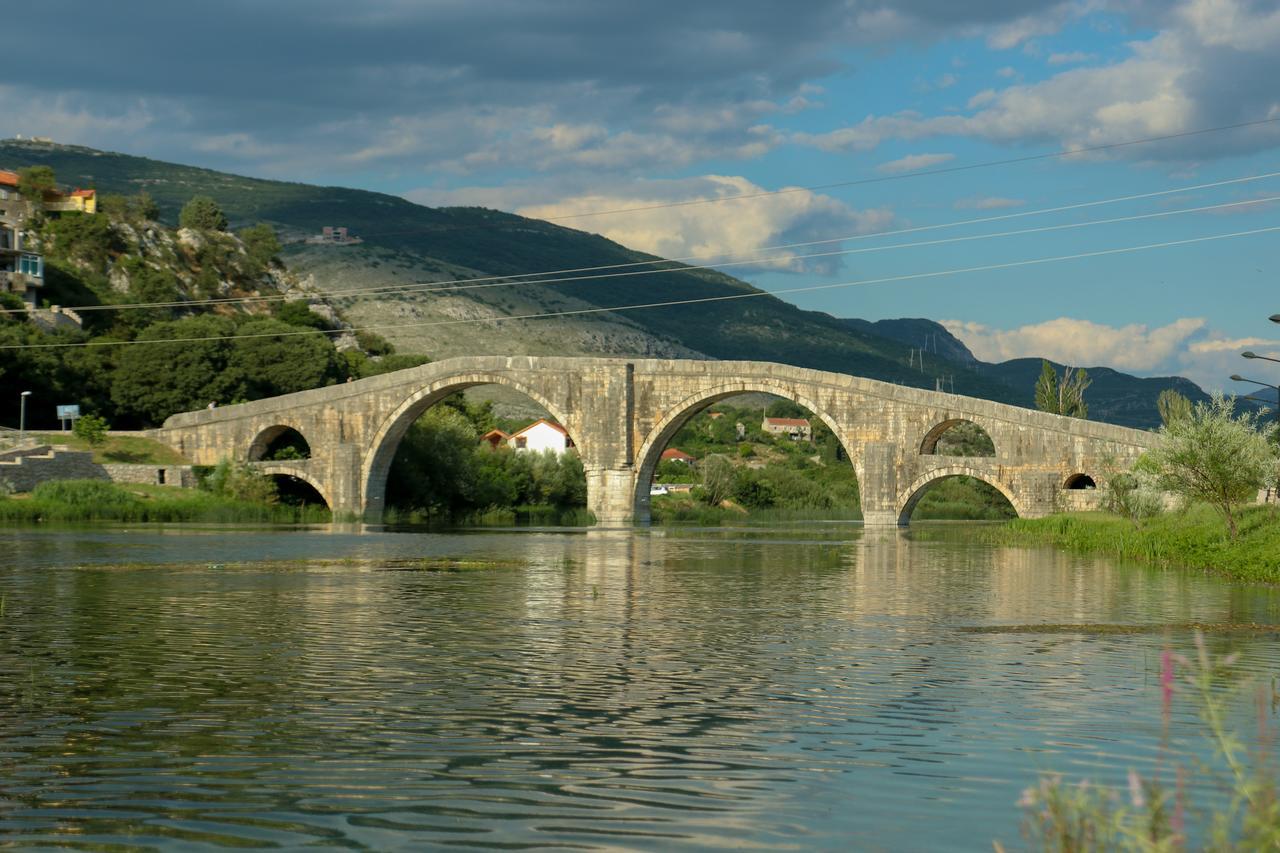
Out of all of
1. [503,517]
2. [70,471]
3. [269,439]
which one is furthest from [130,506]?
[503,517]

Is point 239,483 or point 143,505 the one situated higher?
point 239,483

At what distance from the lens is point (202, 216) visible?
10956cm

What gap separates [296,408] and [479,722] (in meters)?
54.0

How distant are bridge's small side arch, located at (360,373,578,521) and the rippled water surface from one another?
38.1 metres

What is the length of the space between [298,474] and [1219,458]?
42682 millimetres

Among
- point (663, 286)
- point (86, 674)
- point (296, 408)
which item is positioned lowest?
point (86, 674)

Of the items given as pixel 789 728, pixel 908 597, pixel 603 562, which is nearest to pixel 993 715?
pixel 789 728

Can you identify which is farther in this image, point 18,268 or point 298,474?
point 18,268

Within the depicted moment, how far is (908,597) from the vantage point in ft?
66.4

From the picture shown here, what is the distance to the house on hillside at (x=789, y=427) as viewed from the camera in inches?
4982

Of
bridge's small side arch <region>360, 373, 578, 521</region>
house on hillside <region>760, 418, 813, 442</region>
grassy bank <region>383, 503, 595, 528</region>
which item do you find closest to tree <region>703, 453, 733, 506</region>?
grassy bank <region>383, 503, 595, 528</region>

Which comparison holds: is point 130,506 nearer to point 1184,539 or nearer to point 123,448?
point 123,448

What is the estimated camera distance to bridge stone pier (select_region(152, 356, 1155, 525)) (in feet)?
169

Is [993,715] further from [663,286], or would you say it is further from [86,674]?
[663,286]
